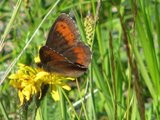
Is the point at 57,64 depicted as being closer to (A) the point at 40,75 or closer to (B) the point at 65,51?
(B) the point at 65,51

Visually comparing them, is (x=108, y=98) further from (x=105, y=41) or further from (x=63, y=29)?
(x=105, y=41)

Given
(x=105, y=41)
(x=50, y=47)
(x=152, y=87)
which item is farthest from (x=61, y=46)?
(x=105, y=41)

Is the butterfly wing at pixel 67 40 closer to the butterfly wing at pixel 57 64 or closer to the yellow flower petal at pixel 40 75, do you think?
the butterfly wing at pixel 57 64

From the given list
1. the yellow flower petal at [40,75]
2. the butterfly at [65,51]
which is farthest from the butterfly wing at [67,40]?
the yellow flower petal at [40,75]

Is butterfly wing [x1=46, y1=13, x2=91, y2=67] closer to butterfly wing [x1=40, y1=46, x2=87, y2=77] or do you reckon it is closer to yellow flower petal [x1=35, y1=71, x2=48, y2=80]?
butterfly wing [x1=40, y1=46, x2=87, y2=77]

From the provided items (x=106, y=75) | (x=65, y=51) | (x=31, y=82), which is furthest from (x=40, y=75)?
(x=106, y=75)

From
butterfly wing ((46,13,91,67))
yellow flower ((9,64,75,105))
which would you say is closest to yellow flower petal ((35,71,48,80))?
yellow flower ((9,64,75,105))
